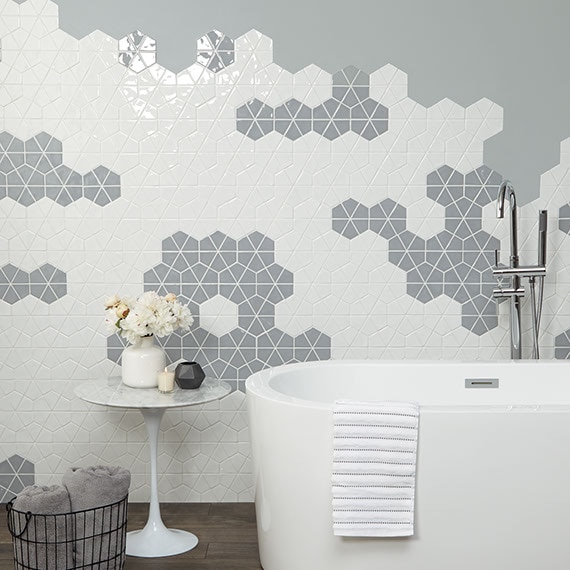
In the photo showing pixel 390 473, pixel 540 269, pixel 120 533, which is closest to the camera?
pixel 390 473

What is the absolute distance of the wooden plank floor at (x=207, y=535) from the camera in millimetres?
2939

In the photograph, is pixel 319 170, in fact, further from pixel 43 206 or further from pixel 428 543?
pixel 428 543

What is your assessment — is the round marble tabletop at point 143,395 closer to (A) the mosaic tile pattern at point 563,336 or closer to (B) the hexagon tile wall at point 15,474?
(B) the hexagon tile wall at point 15,474

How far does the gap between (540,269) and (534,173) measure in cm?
43

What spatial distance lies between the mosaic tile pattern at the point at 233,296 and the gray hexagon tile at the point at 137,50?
0.72 meters

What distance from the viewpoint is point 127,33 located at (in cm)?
338

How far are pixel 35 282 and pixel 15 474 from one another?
0.85 metres

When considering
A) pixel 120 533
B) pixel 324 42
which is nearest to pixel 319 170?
pixel 324 42

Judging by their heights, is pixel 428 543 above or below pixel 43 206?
below

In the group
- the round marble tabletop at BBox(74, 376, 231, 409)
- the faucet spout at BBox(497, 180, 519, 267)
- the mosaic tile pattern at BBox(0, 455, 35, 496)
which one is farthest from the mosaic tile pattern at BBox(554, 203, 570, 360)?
the mosaic tile pattern at BBox(0, 455, 35, 496)

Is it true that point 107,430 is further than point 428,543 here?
Yes

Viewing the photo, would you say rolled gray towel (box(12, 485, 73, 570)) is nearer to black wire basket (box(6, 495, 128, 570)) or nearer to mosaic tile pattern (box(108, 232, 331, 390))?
black wire basket (box(6, 495, 128, 570))

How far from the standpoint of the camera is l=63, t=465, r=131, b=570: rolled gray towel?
2.72 metres

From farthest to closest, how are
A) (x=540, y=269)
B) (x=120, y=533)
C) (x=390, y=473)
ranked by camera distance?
(x=540, y=269), (x=120, y=533), (x=390, y=473)
